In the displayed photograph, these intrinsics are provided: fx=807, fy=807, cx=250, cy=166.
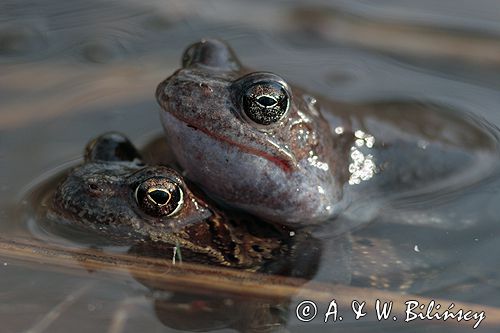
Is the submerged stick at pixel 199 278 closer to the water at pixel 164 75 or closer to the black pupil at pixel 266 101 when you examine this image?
the water at pixel 164 75

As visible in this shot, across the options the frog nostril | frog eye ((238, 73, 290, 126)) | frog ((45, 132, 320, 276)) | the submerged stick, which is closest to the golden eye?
frog eye ((238, 73, 290, 126))

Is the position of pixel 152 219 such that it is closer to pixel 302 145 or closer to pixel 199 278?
pixel 199 278

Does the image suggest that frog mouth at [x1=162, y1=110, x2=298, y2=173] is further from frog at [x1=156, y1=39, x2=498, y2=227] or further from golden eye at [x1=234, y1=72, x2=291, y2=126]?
golden eye at [x1=234, y1=72, x2=291, y2=126]

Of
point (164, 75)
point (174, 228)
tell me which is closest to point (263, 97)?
point (174, 228)

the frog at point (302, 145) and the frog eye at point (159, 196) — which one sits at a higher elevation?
the frog at point (302, 145)

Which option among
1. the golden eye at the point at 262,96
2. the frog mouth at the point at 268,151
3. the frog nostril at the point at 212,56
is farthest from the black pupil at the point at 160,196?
the frog nostril at the point at 212,56

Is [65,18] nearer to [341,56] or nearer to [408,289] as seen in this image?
[341,56]
